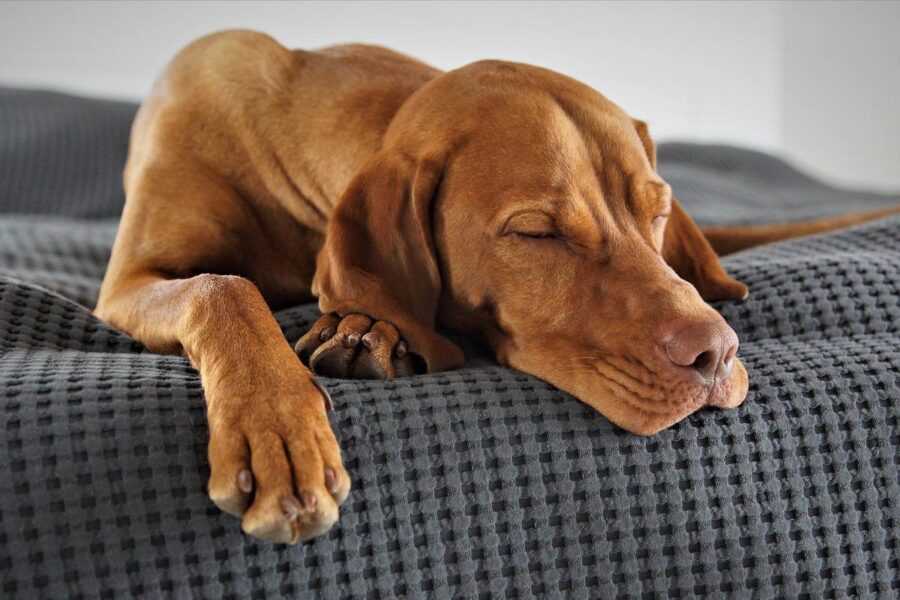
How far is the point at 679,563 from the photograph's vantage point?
1221 millimetres

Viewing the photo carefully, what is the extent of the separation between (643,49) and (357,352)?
4686mm

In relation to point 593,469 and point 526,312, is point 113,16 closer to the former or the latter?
point 526,312

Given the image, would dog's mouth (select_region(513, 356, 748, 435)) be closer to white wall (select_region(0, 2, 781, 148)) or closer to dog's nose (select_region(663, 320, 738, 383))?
dog's nose (select_region(663, 320, 738, 383))

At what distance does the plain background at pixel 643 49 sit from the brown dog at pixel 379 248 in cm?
250

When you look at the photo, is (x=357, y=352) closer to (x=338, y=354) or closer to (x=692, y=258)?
(x=338, y=354)

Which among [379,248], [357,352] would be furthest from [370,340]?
[379,248]

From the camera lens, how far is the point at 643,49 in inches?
222

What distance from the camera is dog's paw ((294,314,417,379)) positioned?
1395 millimetres

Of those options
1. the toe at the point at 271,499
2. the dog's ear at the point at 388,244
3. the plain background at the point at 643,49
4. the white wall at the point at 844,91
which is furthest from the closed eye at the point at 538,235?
the white wall at the point at 844,91

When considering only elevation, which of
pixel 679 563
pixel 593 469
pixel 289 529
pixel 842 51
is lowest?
pixel 842 51

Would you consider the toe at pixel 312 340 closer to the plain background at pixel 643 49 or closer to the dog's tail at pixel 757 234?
the dog's tail at pixel 757 234

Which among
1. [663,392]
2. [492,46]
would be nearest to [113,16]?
[492,46]

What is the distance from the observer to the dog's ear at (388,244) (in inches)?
59.7

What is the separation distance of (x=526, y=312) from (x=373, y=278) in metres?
0.25
